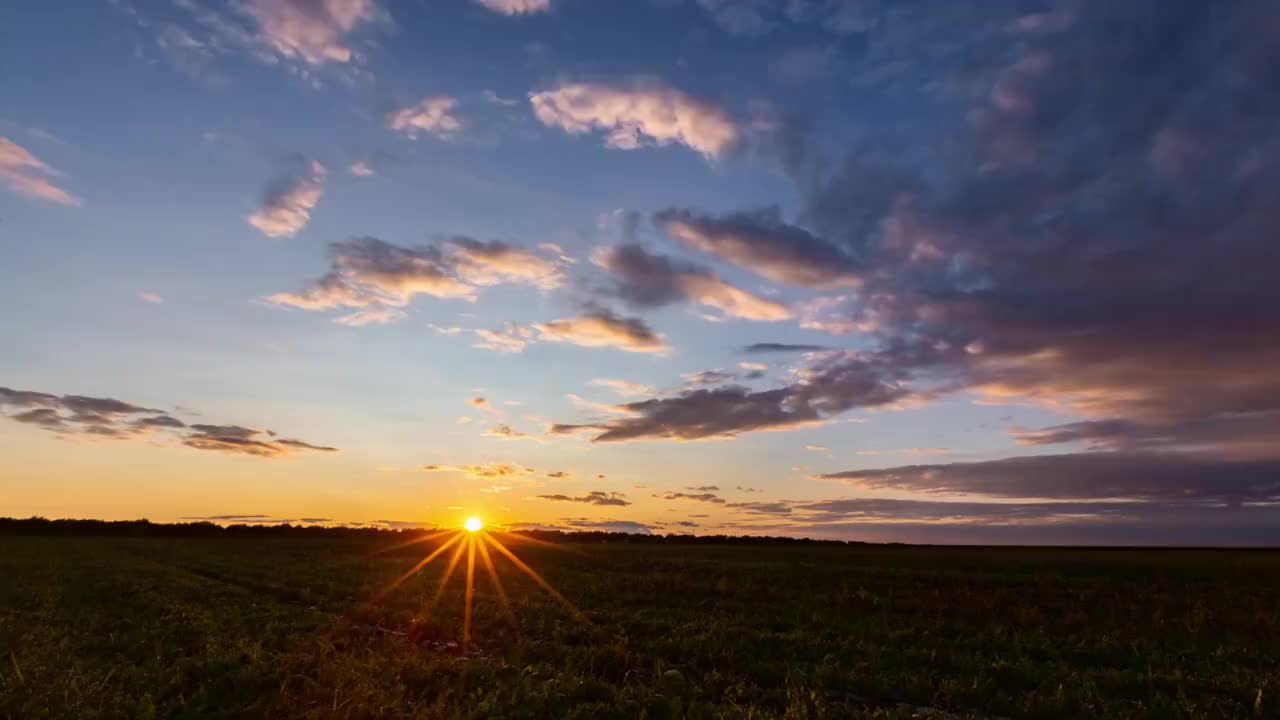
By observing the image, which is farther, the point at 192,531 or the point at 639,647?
the point at 192,531

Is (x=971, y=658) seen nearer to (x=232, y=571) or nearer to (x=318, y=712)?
(x=318, y=712)

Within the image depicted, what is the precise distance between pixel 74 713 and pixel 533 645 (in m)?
9.38

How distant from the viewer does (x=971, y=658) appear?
19125 mm

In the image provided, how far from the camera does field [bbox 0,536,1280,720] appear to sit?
13.7 metres

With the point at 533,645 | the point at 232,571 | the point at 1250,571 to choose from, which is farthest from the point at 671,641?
the point at 1250,571

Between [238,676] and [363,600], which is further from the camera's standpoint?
[363,600]

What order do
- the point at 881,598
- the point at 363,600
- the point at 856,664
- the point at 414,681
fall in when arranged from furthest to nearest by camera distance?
the point at 881,598 < the point at 363,600 < the point at 856,664 < the point at 414,681

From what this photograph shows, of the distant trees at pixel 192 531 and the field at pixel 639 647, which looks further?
the distant trees at pixel 192 531

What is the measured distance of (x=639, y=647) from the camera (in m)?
20.0

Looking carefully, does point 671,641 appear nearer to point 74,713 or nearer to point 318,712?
point 318,712

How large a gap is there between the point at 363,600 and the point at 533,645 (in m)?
13.0

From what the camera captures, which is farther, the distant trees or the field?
the distant trees

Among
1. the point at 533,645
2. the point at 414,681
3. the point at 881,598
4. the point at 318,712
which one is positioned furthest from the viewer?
the point at 881,598

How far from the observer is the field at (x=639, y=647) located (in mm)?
13711
